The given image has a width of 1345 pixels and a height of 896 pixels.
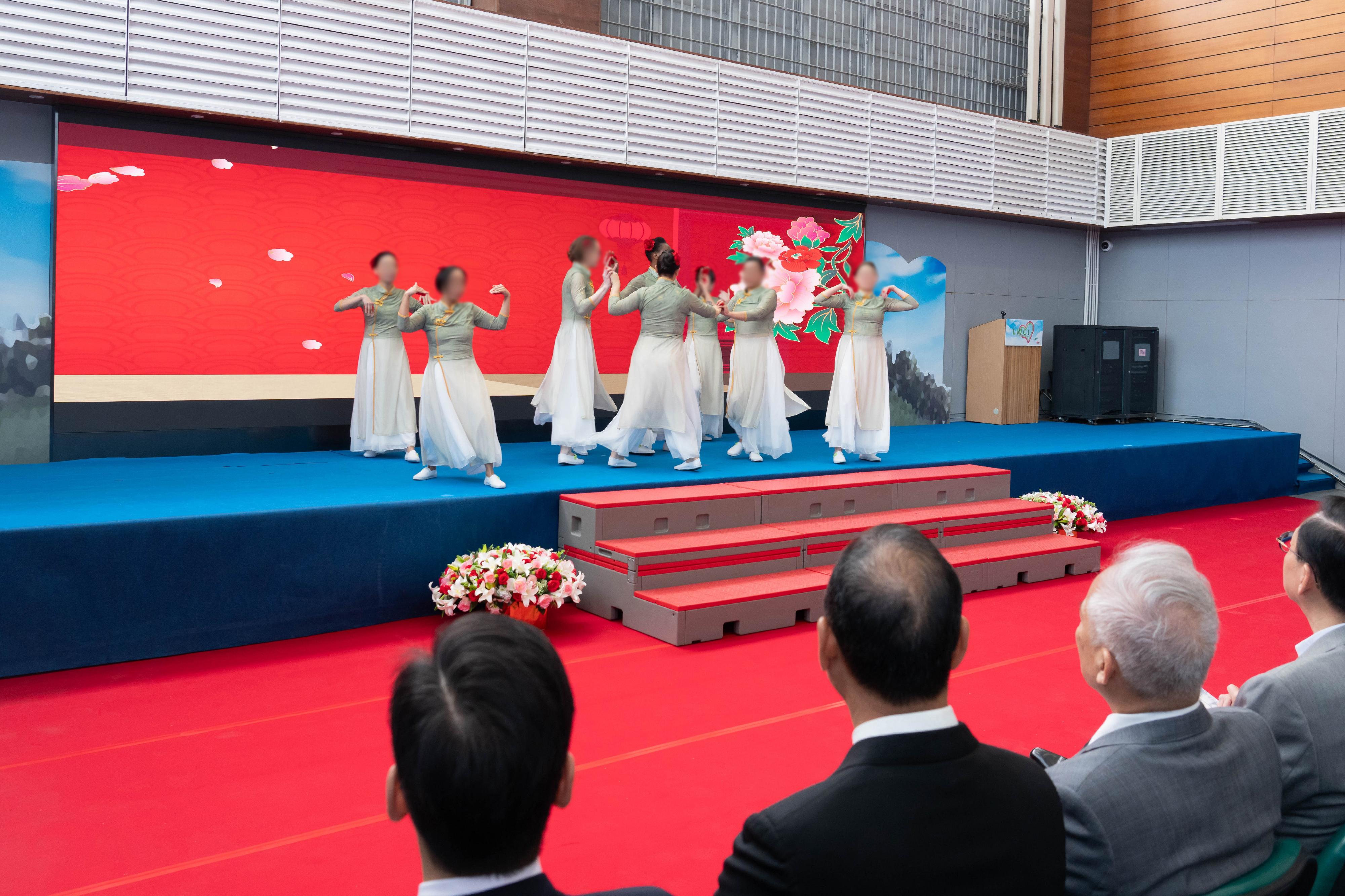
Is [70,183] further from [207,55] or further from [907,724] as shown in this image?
[907,724]

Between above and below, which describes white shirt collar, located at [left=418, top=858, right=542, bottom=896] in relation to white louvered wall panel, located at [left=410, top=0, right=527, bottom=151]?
below

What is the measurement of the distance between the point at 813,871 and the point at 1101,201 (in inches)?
497

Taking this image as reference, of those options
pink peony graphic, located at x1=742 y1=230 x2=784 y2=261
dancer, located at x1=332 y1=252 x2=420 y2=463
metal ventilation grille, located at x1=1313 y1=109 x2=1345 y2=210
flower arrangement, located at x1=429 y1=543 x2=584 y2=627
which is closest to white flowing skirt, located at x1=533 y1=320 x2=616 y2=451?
dancer, located at x1=332 y1=252 x2=420 y2=463

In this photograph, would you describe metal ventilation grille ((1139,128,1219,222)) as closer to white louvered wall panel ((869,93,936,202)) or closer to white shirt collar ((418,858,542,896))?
white louvered wall panel ((869,93,936,202))

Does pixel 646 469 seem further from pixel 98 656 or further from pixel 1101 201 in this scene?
pixel 1101 201

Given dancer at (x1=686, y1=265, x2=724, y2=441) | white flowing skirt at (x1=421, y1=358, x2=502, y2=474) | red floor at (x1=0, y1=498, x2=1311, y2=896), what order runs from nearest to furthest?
red floor at (x1=0, y1=498, x2=1311, y2=896)
white flowing skirt at (x1=421, y1=358, x2=502, y2=474)
dancer at (x1=686, y1=265, x2=724, y2=441)

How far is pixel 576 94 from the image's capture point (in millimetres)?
8195

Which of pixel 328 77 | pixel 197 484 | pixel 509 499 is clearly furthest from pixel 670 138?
pixel 197 484

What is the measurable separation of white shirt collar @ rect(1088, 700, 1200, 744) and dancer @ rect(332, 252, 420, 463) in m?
6.17

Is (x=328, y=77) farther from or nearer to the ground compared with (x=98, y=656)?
farther from the ground

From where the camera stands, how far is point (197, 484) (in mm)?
5668

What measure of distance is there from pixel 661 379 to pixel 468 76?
9.39ft

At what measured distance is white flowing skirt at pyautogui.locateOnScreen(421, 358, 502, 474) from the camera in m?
5.91

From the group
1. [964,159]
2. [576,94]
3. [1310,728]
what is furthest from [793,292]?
Result: [1310,728]
